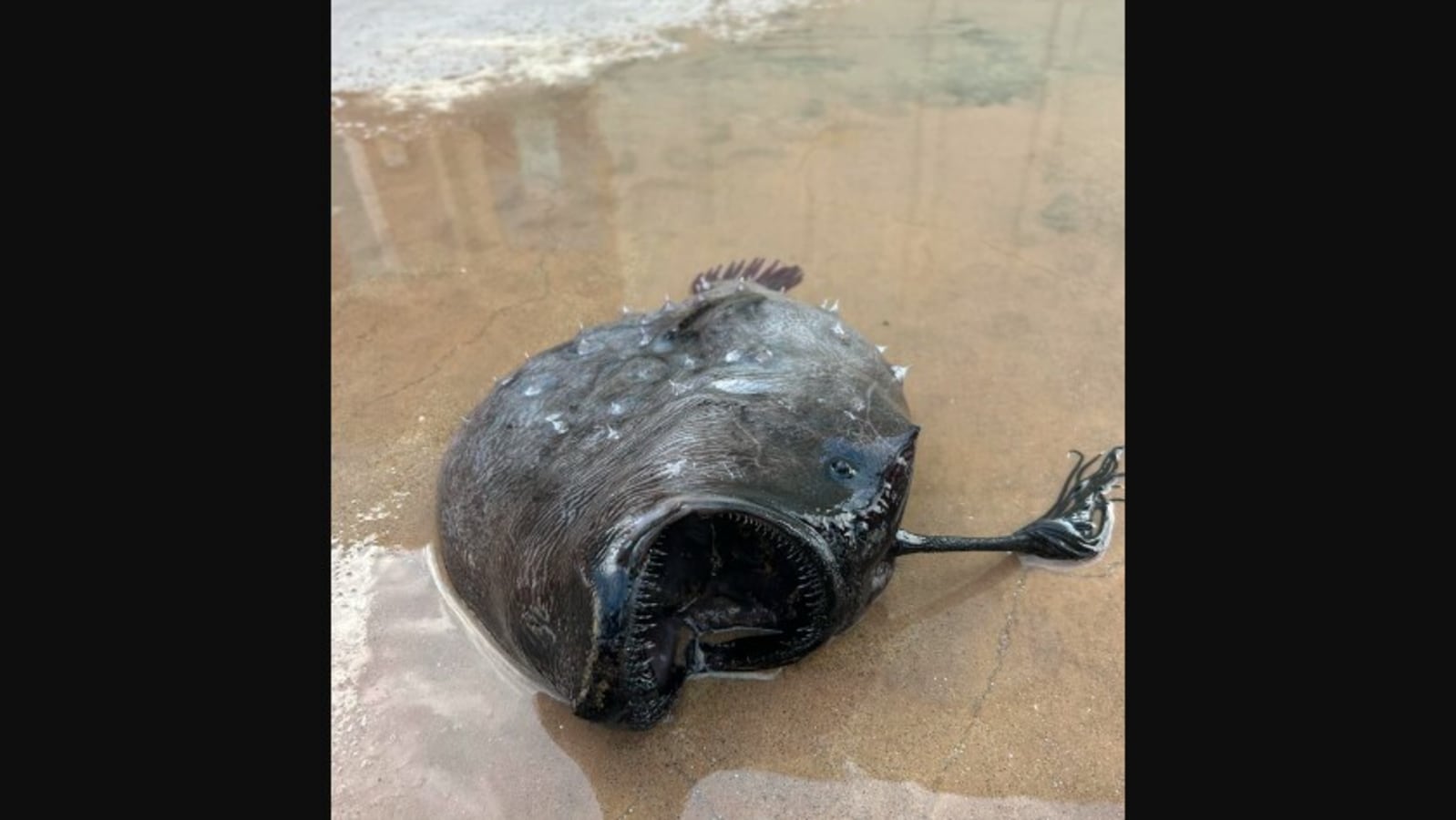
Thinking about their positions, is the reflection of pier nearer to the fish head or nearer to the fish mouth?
the fish head

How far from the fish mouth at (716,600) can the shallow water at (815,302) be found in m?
0.37

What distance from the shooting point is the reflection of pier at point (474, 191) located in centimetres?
629

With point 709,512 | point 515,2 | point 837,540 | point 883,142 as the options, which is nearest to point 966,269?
point 883,142

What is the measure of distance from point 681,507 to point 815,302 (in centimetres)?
333

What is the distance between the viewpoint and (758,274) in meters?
5.62

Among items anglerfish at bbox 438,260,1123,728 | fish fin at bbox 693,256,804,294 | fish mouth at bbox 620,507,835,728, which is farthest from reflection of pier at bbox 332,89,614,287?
fish mouth at bbox 620,507,835,728

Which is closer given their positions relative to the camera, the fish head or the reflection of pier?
the fish head

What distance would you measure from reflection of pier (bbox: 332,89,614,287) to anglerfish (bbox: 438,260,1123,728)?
8.78 feet

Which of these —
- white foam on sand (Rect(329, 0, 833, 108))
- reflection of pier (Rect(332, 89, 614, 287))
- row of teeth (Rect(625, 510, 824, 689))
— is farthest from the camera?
white foam on sand (Rect(329, 0, 833, 108))

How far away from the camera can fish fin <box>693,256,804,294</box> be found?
547 centimetres

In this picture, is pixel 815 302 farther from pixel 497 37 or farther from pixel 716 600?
pixel 497 37

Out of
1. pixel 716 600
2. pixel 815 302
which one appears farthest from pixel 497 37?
pixel 716 600

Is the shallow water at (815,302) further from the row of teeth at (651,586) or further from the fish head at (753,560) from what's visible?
the row of teeth at (651,586)

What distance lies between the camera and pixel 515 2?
11.1 metres
